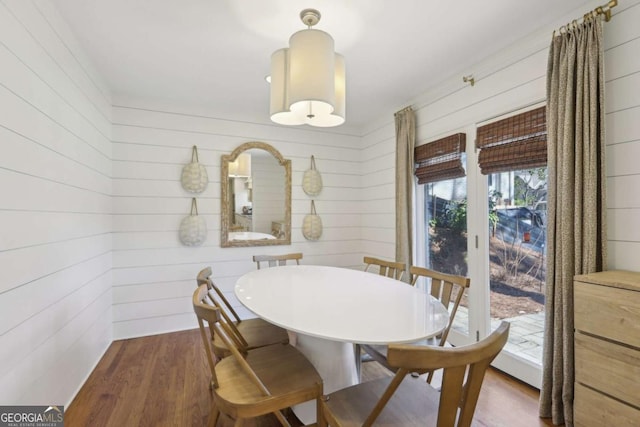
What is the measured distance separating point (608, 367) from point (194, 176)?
3471 mm

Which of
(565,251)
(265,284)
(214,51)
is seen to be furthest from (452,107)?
(265,284)

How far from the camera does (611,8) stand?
1.66 meters

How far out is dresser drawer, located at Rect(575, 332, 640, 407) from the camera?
1.39m

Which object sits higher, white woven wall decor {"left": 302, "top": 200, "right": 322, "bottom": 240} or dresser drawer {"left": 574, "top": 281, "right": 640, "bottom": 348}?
white woven wall decor {"left": 302, "top": 200, "right": 322, "bottom": 240}

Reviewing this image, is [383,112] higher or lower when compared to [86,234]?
higher

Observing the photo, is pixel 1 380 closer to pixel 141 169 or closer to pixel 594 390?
pixel 141 169

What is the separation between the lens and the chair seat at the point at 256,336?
1.79 meters

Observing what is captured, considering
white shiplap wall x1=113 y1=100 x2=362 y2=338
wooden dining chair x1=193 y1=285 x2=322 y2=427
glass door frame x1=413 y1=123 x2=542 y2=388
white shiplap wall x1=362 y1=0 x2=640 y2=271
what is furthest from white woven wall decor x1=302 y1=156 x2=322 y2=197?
wooden dining chair x1=193 y1=285 x2=322 y2=427

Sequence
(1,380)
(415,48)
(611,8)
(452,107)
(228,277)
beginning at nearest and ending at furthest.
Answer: (1,380)
(611,8)
(415,48)
(452,107)
(228,277)

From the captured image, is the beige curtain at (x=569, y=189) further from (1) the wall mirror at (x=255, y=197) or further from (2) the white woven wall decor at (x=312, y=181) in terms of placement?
(1) the wall mirror at (x=255, y=197)

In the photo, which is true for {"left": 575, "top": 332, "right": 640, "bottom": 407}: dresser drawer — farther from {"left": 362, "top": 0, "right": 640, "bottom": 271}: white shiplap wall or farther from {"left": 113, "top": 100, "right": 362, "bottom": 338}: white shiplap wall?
{"left": 113, "top": 100, "right": 362, "bottom": 338}: white shiplap wall

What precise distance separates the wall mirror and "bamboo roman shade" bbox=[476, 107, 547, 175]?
2.17 metres

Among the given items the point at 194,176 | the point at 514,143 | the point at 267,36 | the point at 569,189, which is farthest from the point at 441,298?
the point at 194,176

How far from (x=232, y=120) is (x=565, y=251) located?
327 centimetres
